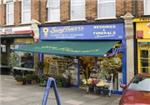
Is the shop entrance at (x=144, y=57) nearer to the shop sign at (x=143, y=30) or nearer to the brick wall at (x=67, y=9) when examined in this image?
the shop sign at (x=143, y=30)

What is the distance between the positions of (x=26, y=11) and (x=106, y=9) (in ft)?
20.2

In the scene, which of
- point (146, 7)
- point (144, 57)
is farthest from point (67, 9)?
point (144, 57)

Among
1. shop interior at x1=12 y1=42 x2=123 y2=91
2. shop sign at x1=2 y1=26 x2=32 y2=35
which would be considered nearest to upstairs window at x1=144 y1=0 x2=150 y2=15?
shop interior at x1=12 y1=42 x2=123 y2=91

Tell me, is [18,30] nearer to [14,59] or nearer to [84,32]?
[14,59]

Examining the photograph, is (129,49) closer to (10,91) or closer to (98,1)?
(98,1)

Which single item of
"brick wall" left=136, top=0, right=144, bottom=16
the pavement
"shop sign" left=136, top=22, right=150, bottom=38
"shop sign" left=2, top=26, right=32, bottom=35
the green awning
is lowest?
the pavement

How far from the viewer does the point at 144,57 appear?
1622 centimetres

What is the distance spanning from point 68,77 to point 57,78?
25.7 inches

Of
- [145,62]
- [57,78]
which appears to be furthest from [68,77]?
[145,62]

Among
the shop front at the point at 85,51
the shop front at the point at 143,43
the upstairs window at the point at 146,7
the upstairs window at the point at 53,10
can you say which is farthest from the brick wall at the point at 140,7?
the upstairs window at the point at 53,10

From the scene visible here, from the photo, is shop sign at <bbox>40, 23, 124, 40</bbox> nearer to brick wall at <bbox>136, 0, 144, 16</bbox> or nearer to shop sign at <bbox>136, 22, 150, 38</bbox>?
shop sign at <bbox>136, 22, 150, 38</bbox>

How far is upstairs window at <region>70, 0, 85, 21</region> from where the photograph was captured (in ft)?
61.0

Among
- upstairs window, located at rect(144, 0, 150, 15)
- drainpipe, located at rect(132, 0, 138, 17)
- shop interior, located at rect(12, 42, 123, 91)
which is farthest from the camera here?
shop interior, located at rect(12, 42, 123, 91)

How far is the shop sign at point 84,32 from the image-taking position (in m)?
16.8
